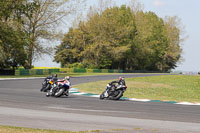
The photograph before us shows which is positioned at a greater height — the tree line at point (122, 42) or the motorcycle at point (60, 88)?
the tree line at point (122, 42)

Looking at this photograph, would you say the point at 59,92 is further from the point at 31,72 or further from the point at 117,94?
the point at 31,72

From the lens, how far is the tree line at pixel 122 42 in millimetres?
89625

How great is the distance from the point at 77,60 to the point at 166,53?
30087 millimetres

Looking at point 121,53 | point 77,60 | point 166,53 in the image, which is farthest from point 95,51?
point 166,53

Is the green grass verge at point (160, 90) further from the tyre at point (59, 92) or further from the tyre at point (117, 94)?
the tyre at point (59, 92)

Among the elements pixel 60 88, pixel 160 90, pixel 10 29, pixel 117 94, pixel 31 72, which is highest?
pixel 10 29

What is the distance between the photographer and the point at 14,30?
5503 centimetres

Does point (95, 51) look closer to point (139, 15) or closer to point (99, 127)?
point (139, 15)

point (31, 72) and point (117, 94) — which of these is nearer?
point (117, 94)

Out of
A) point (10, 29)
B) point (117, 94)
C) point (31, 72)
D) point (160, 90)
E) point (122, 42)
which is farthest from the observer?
point (122, 42)

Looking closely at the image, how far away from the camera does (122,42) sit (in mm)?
95312

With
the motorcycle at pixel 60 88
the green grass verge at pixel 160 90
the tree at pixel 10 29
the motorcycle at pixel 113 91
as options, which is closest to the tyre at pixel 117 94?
the motorcycle at pixel 113 91

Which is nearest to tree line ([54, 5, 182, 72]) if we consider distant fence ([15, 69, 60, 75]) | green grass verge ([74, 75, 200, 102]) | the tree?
distant fence ([15, 69, 60, 75])

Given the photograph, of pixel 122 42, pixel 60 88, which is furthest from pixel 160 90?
pixel 122 42
